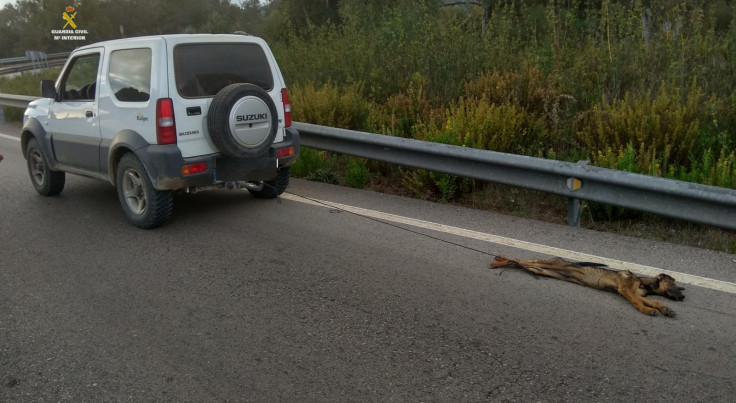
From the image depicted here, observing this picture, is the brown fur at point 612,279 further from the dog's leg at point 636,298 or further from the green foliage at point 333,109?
the green foliage at point 333,109

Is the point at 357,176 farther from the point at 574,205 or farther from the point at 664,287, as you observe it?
the point at 664,287

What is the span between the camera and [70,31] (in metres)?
50.2

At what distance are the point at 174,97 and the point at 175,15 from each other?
61.2 meters

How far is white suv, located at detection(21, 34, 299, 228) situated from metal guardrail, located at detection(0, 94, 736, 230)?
1.21 metres

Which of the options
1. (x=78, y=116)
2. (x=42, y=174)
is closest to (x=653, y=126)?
(x=78, y=116)

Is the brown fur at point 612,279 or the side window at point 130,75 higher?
the side window at point 130,75

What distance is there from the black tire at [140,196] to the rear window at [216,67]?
933 millimetres

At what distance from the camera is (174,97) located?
6.04 metres

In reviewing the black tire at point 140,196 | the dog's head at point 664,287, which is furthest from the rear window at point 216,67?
the dog's head at point 664,287

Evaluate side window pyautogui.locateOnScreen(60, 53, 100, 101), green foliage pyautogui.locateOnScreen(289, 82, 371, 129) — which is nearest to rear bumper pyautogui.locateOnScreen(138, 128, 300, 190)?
side window pyautogui.locateOnScreen(60, 53, 100, 101)

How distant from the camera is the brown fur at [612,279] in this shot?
435 cm

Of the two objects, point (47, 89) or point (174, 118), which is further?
point (47, 89)

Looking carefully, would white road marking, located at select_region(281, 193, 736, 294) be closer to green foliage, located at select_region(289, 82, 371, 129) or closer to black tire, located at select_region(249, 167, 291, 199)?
black tire, located at select_region(249, 167, 291, 199)

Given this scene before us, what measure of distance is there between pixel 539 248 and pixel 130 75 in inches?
168
